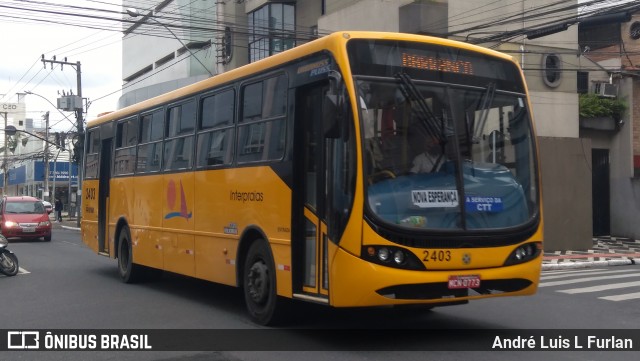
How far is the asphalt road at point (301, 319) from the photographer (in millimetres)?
7777

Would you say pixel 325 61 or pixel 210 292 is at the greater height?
pixel 325 61

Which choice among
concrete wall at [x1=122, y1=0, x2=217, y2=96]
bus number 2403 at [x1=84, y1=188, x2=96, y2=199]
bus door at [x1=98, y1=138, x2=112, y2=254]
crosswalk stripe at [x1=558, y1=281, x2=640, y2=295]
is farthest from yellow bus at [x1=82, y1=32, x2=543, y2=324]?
concrete wall at [x1=122, y1=0, x2=217, y2=96]

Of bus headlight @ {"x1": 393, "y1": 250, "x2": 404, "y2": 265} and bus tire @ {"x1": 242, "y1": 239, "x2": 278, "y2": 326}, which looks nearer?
bus headlight @ {"x1": 393, "y1": 250, "x2": 404, "y2": 265}

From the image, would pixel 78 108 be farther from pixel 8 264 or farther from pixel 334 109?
pixel 334 109

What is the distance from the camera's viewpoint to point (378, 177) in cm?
745

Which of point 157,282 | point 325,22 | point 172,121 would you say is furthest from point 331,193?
point 325,22

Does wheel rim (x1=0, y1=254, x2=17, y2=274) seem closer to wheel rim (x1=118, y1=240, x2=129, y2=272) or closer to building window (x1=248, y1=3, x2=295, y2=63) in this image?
wheel rim (x1=118, y1=240, x2=129, y2=272)

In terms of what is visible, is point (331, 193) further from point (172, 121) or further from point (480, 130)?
point (172, 121)

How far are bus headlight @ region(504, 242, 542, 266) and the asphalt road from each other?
1.00 m

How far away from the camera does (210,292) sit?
502 inches

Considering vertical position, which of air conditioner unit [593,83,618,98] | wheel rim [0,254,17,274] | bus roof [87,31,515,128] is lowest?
wheel rim [0,254,17,274]

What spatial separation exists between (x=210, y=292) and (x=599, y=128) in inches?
730

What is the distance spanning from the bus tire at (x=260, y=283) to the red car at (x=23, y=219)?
21157 mm

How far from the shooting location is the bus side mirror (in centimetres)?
750
